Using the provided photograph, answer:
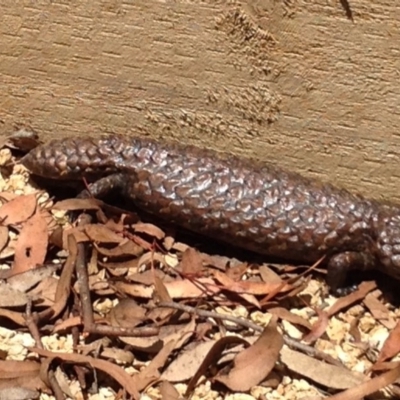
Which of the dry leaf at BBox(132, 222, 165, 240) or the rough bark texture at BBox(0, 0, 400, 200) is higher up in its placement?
the rough bark texture at BBox(0, 0, 400, 200)

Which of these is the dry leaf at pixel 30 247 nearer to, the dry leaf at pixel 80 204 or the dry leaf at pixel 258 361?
the dry leaf at pixel 80 204

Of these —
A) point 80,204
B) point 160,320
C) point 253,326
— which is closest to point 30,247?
point 80,204

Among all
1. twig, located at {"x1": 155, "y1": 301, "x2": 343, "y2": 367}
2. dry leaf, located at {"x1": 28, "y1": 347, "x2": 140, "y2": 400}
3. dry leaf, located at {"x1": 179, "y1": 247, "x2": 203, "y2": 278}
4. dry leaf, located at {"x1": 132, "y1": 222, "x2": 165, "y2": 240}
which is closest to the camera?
dry leaf, located at {"x1": 28, "y1": 347, "x2": 140, "y2": 400}

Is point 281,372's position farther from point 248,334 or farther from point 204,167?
point 204,167

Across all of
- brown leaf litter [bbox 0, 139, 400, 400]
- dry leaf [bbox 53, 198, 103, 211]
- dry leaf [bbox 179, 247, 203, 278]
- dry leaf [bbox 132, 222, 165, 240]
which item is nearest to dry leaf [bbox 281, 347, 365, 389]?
brown leaf litter [bbox 0, 139, 400, 400]

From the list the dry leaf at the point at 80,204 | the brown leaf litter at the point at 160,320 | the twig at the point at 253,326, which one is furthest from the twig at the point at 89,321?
the dry leaf at the point at 80,204

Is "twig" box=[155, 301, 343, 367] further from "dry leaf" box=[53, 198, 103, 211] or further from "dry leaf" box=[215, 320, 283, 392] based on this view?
"dry leaf" box=[53, 198, 103, 211]

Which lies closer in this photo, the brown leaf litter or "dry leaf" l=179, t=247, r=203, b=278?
the brown leaf litter
